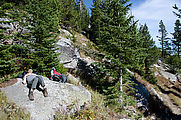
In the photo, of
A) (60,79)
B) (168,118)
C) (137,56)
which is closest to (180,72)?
(168,118)

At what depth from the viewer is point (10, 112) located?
3.64 metres

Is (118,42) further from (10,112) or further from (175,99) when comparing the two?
(175,99)

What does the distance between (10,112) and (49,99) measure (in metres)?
1.62

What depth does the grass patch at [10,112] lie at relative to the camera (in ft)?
11.3

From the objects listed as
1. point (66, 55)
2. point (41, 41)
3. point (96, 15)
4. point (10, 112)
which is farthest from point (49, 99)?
point (96, 15)

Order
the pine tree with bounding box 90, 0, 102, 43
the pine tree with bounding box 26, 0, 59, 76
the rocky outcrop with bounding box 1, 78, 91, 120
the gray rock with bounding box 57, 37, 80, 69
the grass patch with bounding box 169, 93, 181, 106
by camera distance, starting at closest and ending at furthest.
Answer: the rocky outcrop with bounding box 1, 78, 91, 120 < the pine tree with bounding box 26, 0, 59, 76 < the pine tree with bounding box 90, 0, 102, 43 < the gray rock with bounding box 57, 37, 80, 69 < the grass patch with bounding box 169, 93, 181, 106

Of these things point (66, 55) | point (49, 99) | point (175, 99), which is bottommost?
point (175, 99)

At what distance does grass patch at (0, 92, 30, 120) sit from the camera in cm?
345

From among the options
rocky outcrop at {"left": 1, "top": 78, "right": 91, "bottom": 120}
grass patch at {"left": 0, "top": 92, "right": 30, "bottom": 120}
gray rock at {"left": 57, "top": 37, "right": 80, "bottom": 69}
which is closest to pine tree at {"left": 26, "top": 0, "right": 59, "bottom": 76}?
gray rock at {"left": 57, "top": 37, "right": 80, "bottom": 69}

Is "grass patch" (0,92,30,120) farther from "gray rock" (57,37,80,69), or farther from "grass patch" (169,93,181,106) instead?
"grass patch" (169,93,181,106)

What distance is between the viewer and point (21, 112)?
380 cm

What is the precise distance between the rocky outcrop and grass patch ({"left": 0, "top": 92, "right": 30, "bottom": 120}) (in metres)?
0.27

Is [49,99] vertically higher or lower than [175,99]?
higher

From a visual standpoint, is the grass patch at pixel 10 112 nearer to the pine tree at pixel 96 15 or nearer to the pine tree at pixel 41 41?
the pine tree at pixel 41 41
